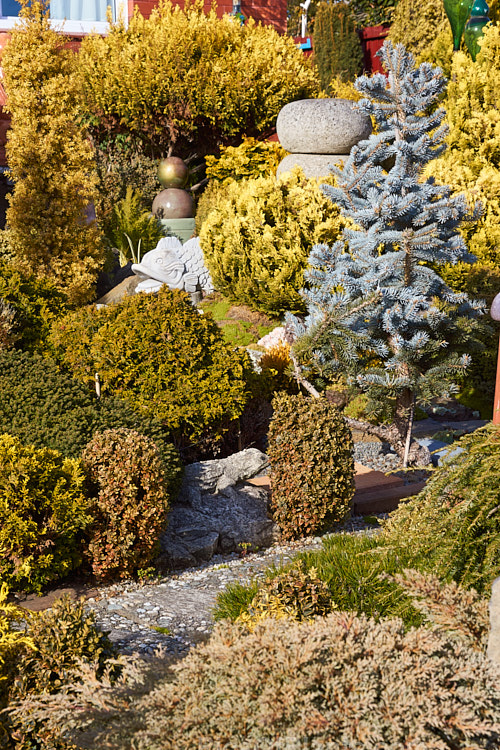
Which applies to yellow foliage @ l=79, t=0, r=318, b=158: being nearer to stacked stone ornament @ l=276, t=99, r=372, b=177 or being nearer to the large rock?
stacked stone ornament @ l=276, t=99, r=372, b=177

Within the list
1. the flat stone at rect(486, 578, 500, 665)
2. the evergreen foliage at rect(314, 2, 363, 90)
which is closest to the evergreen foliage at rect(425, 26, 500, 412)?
the flat stone at rect(486, 578, 500, 665)

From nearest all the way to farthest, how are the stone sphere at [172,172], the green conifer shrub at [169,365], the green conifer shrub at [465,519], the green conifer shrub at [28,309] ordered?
the green conifer shrub at [465,519]
the green conifer shrub at [169,365]
the green conifer shrub at [28,309]
the stone sphere at [172,172]

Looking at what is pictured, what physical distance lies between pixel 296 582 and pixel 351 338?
11.7 ft

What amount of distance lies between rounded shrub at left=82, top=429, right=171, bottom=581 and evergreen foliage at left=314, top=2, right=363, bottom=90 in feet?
59.7

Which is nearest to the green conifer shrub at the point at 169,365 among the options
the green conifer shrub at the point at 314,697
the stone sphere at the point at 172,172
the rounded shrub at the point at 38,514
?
the rounded shrub at the point at 38,514

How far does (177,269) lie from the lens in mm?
10562

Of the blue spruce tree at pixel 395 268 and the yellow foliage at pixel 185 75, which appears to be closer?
the blue spruce tree at pixel 395 268

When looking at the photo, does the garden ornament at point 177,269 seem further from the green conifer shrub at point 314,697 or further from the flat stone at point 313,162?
the green conifer shrub at point 314,697

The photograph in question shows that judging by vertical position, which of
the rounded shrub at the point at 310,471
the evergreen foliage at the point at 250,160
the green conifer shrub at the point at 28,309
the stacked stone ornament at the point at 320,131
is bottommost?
the rounded shrub at the point at 310,471

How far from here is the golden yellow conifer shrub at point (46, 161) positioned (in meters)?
9.12

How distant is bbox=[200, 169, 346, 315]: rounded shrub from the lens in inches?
355

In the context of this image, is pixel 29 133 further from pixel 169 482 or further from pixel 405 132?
pixel 169 482

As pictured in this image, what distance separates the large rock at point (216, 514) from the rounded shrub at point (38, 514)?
2.52ft

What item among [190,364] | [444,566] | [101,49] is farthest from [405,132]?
[101,49]
